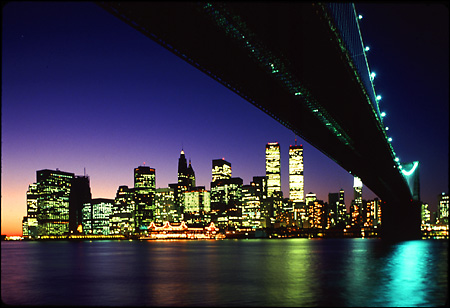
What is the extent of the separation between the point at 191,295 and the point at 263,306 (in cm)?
526

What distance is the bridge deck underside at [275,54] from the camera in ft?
49.3

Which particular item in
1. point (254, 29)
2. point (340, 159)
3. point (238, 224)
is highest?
point (254, 29)

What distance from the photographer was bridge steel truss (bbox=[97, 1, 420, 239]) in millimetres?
15016

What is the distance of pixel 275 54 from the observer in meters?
18.8

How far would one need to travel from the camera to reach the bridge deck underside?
49.3 ft

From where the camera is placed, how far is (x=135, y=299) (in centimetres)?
2339

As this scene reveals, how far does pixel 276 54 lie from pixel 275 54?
0.04 metres

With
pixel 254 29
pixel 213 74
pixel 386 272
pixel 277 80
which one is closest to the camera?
pixel 254 29

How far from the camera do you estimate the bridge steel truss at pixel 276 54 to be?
49.3ft

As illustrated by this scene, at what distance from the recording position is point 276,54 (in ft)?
61.6

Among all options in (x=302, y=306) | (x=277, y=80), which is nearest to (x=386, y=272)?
(x=302, y=306)

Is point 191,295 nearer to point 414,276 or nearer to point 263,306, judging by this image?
point 263,306

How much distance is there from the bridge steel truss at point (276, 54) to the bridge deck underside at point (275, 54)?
3cm

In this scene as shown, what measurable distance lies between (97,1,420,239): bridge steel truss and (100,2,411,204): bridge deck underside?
0.09 feet
